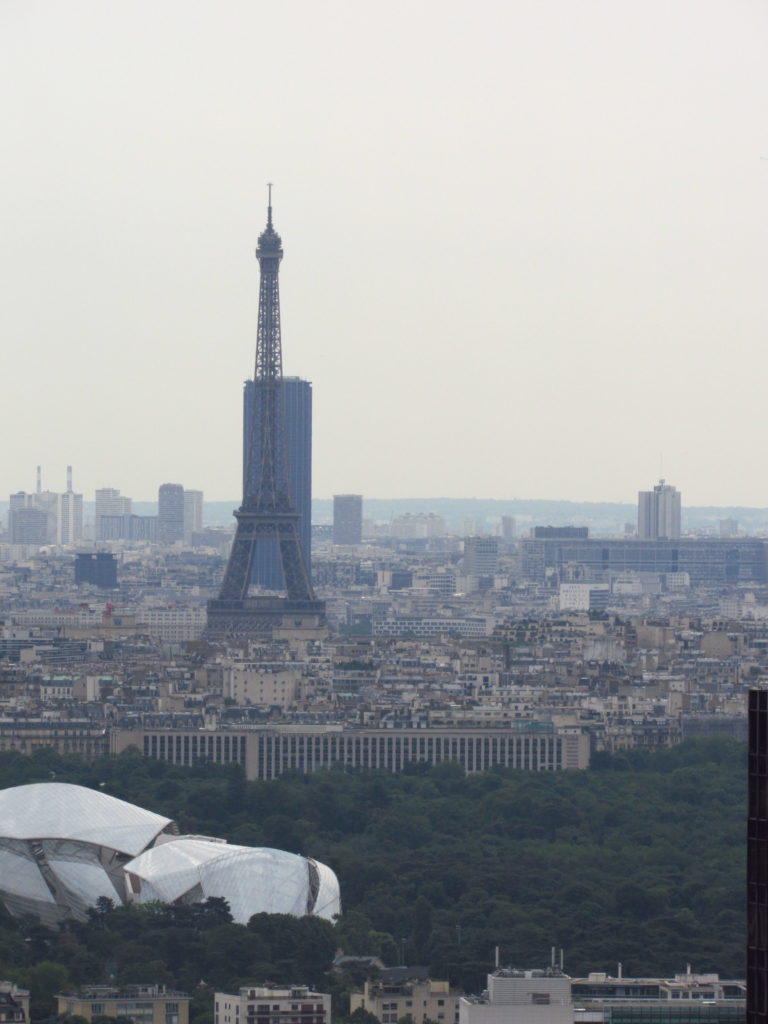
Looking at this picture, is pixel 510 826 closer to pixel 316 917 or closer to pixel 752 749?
pixel 316 917

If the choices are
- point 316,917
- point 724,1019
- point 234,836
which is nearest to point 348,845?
point 234,836

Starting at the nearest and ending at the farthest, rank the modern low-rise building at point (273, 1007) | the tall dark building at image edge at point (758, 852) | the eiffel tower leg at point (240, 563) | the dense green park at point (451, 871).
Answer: the tall dark building at image edge at point (758, 852) → the modern low-rise building at point (273, 1007) → the dense green park at point (451, 871) → the eiffel tower leg at point (240, 563)

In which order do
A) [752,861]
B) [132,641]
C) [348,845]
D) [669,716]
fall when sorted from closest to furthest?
[752,861] → [348,845] → [669,716] → [132,641]

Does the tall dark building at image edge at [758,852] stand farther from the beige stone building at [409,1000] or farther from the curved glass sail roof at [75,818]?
the curved glass sail roof at [75,818]

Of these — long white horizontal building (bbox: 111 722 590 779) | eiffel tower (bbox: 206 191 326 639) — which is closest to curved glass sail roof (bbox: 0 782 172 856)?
long white horizontal building (bbox: 111 722 590 779)

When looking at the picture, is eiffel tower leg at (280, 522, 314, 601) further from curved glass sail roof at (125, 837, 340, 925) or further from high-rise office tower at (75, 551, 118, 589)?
curved glass sail roof at (125, 837, 340, 925)

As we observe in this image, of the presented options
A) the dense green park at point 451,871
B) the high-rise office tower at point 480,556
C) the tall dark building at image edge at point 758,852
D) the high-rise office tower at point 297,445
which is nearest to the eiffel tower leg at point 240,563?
the dense green park at point 451,871

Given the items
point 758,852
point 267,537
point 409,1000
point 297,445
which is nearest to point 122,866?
point 409,1000
